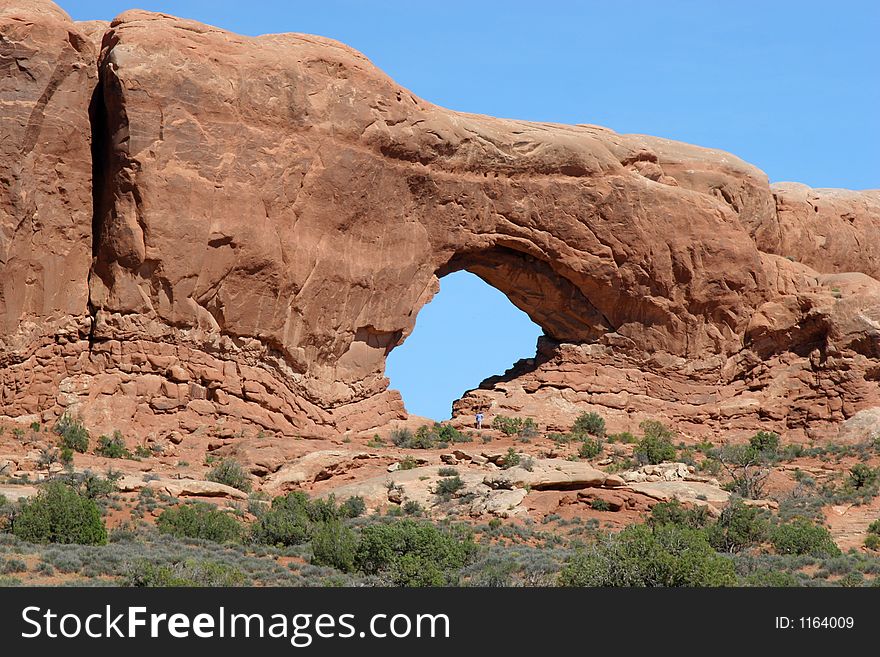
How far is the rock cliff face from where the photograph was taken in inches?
1144

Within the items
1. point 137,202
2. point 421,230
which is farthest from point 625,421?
point 137,202

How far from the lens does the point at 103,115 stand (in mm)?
30016

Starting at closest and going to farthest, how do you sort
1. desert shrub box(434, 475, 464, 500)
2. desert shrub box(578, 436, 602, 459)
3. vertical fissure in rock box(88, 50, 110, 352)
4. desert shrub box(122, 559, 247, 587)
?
desert shrub box(122, 559, 247, 587) → desert shrub box(434, 475, 464, 500) → vertical fissure in rock box(88, 50, 110, 352) → desert shrub box(578, 436, 602, 459)

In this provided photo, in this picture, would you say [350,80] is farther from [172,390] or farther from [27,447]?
[27,447]

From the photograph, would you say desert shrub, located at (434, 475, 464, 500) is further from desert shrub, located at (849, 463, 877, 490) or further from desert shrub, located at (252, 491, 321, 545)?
desert shrub, located at (849, 463, 877, 490)

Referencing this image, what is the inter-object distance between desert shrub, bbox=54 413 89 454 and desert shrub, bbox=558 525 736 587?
1210 cm

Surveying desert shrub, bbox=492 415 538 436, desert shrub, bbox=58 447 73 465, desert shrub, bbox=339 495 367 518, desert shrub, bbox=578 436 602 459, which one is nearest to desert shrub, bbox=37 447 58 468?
desert shrub, bbox=58 447 73 465

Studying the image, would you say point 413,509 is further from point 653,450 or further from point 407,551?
point 653,450

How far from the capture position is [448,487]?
2769cm

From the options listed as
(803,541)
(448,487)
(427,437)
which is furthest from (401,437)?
(803,541)

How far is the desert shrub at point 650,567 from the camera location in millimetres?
18297

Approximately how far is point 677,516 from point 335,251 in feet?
34.5

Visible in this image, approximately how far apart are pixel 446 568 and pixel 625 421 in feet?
53.5

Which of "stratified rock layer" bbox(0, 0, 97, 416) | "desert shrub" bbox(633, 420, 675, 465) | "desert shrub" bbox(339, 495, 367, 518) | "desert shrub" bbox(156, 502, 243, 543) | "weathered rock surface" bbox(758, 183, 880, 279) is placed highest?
"weathered rock surface" bbox(758, 183, 880, 279)
